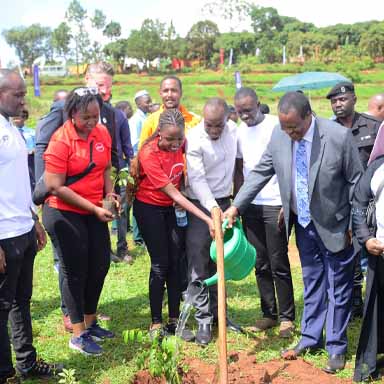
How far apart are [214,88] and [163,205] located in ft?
121

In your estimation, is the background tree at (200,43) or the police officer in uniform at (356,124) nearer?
the police officer in uniform at (356,124)

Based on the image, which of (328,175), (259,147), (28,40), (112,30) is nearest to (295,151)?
(328,175)

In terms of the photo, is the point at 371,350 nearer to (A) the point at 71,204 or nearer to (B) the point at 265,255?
(B) the point at 265,255

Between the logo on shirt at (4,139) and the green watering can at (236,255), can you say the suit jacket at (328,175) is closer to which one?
the green watering can at (236,255)

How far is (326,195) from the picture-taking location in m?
4.00

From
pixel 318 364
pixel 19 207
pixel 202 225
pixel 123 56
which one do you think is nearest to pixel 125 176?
pixel 202 225

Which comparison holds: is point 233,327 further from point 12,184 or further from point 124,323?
point 12,184

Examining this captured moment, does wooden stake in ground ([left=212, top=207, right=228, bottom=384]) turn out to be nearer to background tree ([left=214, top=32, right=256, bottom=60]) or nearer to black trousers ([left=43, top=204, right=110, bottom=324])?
black trousers ([left=43, top=204, right=110, bottom=324])

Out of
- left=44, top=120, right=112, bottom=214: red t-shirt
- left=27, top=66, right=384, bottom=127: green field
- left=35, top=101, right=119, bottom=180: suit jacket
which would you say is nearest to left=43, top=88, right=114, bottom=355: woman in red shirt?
left=44, top=120, right=112, bottom=214: red t-shirt

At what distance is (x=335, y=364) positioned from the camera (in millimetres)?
4152

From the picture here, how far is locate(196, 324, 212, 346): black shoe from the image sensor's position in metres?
4.65

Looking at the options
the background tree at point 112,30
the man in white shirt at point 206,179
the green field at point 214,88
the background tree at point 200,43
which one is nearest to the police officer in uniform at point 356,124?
the man in white shirt at point 206,179

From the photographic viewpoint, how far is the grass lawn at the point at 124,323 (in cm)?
430

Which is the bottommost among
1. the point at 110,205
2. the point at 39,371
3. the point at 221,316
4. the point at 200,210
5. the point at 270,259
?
the point at 39,371
